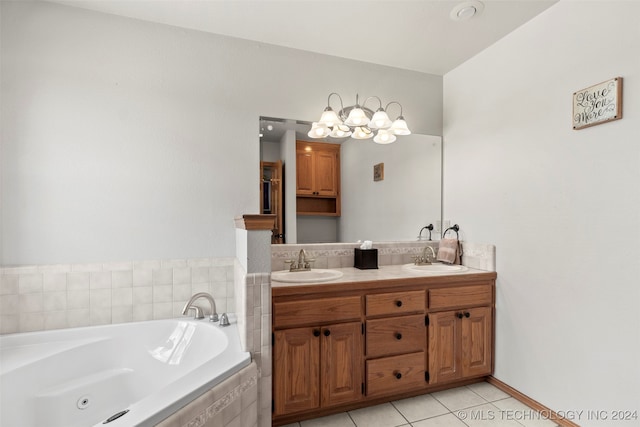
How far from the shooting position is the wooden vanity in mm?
1778

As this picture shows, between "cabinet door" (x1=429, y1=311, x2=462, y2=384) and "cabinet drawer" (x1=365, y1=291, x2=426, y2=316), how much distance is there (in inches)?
5.9

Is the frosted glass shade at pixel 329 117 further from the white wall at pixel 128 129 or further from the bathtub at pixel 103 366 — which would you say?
the bathtub at pixel 103 366

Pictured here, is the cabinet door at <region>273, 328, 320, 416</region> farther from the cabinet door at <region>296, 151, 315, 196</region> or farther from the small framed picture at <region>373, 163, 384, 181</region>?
the small framed picture at <region>373, 163, 384, 181</region>

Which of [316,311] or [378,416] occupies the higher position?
[316,311]

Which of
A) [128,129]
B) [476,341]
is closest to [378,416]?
[476,341]

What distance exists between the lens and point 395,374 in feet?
6.48

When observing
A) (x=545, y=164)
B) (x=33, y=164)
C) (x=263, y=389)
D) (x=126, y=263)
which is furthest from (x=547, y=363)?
(x=33, y=164)

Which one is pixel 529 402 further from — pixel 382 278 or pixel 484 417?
pixel 382 278

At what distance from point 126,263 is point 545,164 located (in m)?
2.72

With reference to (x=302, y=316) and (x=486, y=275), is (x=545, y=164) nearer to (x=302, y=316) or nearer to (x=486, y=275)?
(x=486, y=275)

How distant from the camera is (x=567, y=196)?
1.76 meters

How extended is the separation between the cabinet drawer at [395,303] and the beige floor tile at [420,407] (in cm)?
61

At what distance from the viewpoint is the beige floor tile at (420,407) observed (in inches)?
74.4

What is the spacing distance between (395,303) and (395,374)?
456 mm
